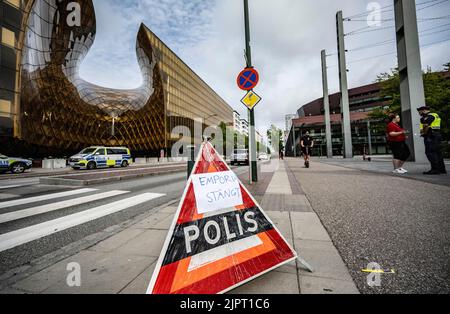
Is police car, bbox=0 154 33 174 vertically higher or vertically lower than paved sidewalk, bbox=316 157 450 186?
higher

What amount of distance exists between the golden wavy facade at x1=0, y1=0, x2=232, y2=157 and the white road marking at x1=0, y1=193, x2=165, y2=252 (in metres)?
24.2

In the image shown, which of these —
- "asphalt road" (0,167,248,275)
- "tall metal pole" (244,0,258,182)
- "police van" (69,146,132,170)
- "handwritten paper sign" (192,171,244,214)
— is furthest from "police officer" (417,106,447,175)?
"police van" (69,146,132,170)

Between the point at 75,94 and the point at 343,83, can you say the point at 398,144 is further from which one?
the point at 75,94

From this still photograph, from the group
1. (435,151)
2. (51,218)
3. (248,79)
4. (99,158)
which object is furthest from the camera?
(99,158)

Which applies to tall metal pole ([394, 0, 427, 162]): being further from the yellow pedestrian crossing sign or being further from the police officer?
the yellow pedestrian crossing sign

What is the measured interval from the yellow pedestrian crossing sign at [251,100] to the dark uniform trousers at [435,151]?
596 cm

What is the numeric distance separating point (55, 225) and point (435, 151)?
10.4m

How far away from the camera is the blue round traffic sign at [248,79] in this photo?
6469 mm

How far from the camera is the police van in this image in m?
16.5

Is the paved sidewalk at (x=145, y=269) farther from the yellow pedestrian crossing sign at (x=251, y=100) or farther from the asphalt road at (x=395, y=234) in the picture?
the yellow pedestrian crossing sign at (x=251, y=100)

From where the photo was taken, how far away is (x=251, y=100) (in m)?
6.74

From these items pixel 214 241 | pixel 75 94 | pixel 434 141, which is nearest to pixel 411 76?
pixel 434 141
